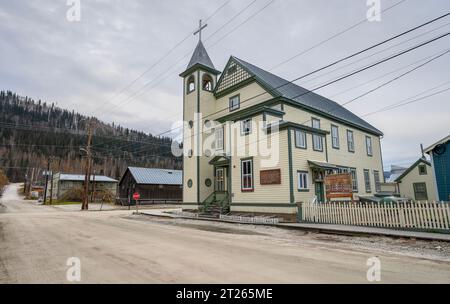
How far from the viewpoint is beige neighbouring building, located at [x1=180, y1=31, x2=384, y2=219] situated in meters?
17.1

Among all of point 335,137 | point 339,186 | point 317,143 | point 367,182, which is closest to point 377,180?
point 367,182

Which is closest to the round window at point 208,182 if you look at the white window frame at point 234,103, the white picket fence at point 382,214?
the white window frame at point 234,103

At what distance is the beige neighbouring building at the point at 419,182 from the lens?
26.9 m

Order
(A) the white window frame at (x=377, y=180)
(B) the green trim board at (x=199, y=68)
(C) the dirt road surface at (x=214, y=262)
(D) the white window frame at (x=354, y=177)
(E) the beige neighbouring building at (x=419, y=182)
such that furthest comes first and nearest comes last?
(A) the white window frame at (x=377, y=180) → (E) the beige neighbouring building at (x=419, y=182) → (B) the green trim board at (x=199, y=68) → (D) the white window frame at (x=354, y=177) → (C) the dirt road surface at (x=214, y=262)

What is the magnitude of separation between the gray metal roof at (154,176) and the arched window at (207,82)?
2550cm

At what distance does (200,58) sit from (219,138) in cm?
851

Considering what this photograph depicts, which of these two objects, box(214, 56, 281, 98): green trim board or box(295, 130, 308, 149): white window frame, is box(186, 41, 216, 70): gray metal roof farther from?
box(295, 130, 308, 149): white window frame

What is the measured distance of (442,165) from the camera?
55.1 feet

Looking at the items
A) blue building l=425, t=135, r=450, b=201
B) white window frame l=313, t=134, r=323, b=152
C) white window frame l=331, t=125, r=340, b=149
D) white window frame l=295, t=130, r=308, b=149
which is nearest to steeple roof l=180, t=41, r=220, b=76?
white window frame l=295, t=130, r=308, b=149

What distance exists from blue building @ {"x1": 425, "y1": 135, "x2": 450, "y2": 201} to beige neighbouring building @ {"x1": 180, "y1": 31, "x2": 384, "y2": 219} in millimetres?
6158

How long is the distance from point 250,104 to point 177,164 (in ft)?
358

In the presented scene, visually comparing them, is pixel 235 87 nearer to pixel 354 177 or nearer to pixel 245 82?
pixel 245 82

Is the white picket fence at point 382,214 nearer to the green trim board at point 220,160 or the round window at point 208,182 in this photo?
the green trim board at point 220,160
